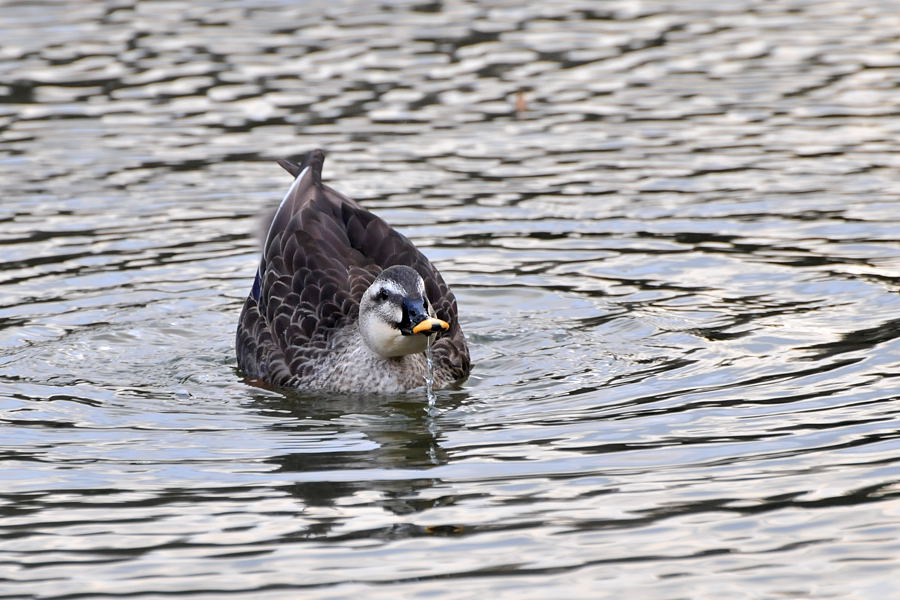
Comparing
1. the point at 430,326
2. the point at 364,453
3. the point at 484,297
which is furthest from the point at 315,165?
the point at 364,453

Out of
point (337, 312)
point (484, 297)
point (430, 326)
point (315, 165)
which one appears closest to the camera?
point (430, 326)

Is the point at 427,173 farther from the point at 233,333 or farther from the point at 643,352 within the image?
the point at 643,352

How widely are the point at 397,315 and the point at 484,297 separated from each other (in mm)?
2556

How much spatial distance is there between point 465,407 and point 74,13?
13.6 meters

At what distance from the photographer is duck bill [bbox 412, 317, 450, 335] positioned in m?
9.66

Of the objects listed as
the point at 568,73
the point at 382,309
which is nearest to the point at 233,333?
the point at 382,309

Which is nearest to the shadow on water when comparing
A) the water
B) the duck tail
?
the water

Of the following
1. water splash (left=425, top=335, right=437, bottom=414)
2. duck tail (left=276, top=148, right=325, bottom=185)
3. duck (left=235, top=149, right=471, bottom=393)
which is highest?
duck tail (left=276, top=148, right=325, bottom=185)

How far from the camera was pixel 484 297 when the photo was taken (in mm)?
12516

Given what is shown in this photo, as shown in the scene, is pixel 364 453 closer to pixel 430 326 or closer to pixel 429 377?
pixel 430 326

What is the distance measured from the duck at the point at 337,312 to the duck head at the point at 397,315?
10mm

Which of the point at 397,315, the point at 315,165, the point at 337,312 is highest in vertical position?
the point at 315,165

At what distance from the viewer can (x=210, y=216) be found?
564 inches

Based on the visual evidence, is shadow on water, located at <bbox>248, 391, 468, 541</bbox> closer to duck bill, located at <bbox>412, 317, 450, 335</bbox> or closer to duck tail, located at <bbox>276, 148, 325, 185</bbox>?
duck bill, located at <bbox>412, 317, 450, 335</bbox>
